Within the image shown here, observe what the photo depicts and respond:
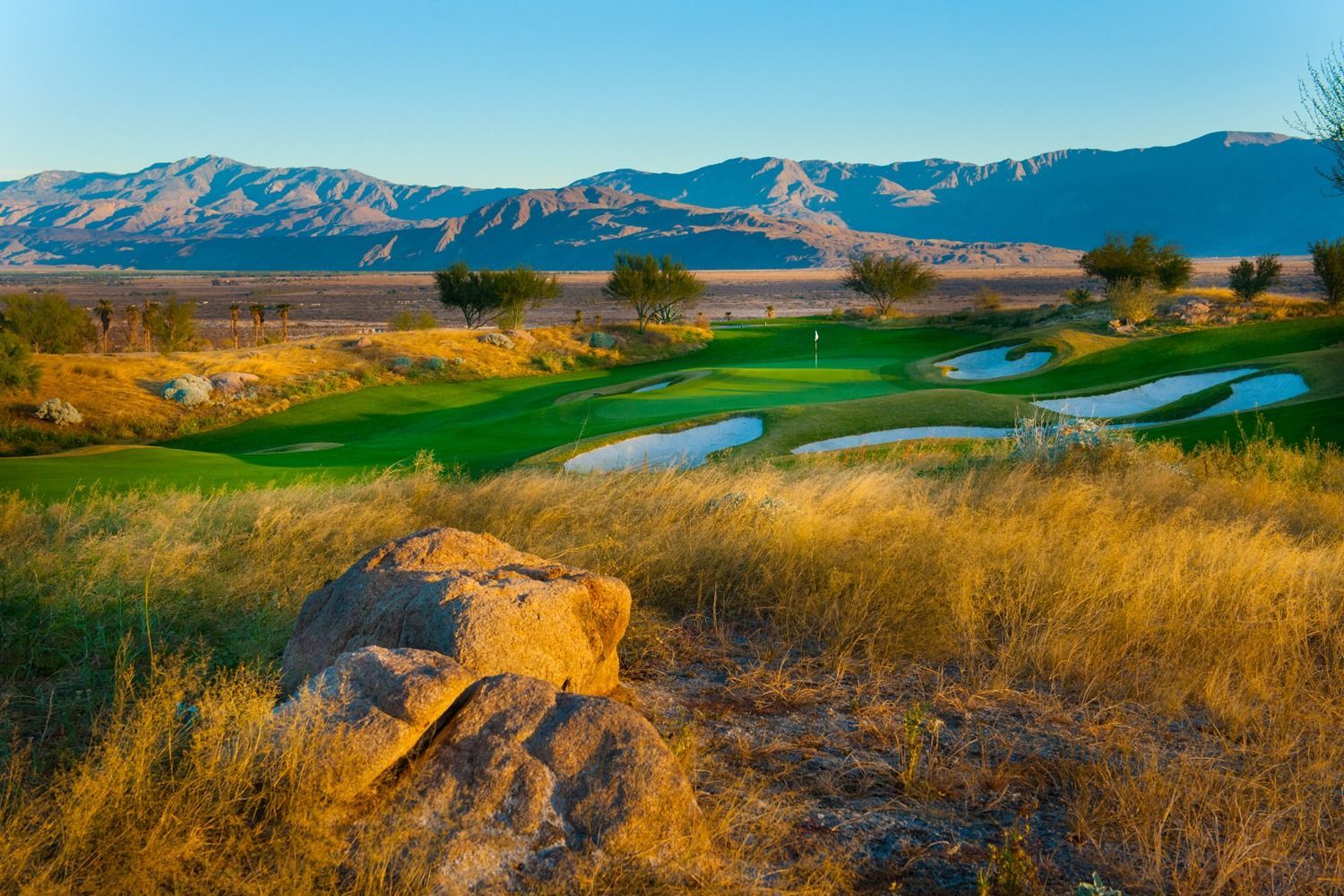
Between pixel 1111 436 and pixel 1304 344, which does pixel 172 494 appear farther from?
pixel 1304 344

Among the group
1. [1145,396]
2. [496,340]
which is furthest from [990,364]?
[496,340]

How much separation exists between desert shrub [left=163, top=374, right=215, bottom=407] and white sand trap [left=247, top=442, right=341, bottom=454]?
7.24 meters

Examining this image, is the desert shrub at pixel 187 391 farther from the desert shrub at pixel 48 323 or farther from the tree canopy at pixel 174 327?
the tree canopy at pixel 174 327

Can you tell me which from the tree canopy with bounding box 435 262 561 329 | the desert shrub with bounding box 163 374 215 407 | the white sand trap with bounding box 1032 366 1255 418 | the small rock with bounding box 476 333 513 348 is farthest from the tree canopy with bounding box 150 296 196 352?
the white sand trap with bounding box 1032 366 1255 418

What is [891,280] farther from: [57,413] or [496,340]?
[57,413]

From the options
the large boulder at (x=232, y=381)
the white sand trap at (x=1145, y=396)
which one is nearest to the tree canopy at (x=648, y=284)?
the large boulder at (x=232, y=381)

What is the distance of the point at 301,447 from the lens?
962 inches

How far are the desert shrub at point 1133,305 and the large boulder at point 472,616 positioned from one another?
44137 mm

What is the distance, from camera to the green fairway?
1645 cm

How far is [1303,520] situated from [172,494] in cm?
1109

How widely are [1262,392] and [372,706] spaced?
2426cm

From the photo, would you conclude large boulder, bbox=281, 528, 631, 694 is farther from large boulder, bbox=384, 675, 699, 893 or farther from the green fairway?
the green fairway

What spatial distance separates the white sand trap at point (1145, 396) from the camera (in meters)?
23.7

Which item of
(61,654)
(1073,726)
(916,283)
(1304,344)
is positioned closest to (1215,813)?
(1073,726)
